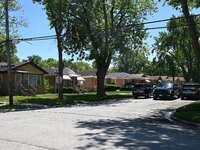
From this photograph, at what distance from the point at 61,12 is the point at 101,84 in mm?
9671

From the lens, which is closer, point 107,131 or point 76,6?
point 107,131

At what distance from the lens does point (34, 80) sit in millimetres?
36031

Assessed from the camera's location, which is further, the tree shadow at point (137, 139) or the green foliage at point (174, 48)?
the green foliage at point (174, 48)

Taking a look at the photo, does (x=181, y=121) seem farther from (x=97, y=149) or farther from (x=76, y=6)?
(x=76, y=6)

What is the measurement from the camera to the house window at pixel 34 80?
35.3 metres

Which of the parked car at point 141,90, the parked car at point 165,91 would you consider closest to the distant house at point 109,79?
the parked car at point 141,90

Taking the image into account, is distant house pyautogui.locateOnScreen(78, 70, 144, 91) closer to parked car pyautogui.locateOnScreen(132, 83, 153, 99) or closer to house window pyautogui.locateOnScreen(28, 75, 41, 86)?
house window pyautogui.locateOnScreen(28, 75, 41, 86)

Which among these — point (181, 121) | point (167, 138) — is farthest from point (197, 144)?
point (181, 121)

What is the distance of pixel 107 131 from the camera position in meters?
9.26

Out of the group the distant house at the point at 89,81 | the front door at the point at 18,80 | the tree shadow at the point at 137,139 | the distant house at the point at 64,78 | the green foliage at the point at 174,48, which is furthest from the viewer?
the distant house at the point at 89,81

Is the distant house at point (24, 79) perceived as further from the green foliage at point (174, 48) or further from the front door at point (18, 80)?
the green foliage at point (174, 48)

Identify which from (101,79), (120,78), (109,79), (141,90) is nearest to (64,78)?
(101,79)

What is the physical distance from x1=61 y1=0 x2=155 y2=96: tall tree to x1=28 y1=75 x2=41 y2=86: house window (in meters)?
9.04

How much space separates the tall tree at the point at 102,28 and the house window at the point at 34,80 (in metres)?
9.04
